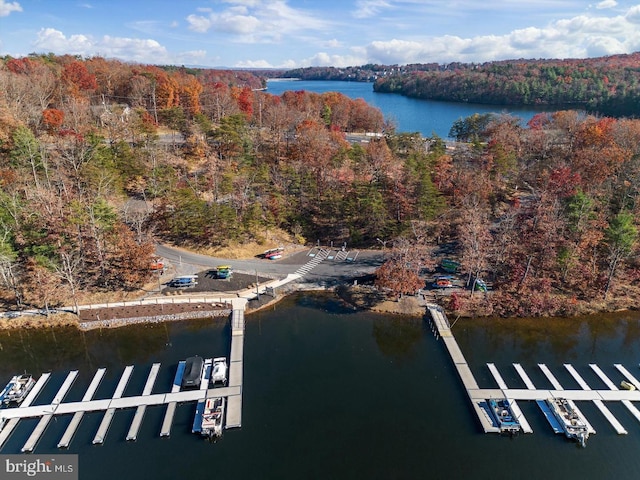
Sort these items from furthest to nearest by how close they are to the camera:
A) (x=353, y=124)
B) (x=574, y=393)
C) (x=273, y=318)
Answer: (x=353, y=124) < (x=273, y=318) < (x=574, y=393)

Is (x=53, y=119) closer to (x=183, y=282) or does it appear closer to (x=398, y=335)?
(x=183, y=282)

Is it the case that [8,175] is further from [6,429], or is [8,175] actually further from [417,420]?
[417,420]

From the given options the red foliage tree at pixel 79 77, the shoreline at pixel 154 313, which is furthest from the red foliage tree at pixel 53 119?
the shoreline at pixel 154 313

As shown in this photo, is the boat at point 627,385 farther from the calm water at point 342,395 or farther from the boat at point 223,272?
the boat at point 223,272

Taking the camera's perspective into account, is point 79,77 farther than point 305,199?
Yes

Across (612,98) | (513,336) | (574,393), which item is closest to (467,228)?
(513,336)

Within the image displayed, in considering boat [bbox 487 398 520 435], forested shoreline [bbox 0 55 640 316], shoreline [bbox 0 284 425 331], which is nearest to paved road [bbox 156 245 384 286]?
forested shoreline [bbox 0 55 640 316]

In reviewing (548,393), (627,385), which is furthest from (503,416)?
(627,385)
